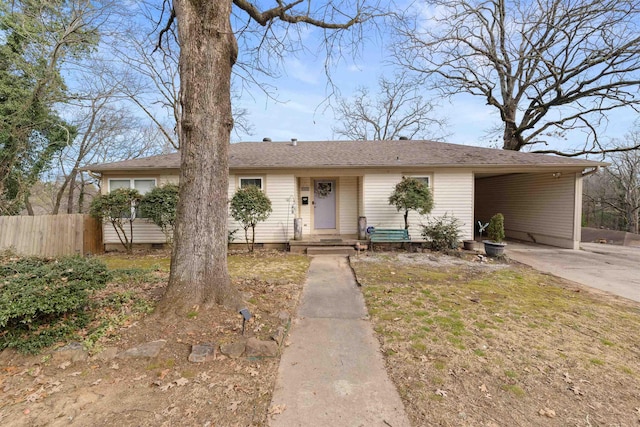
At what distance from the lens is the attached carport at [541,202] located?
9.15 meters

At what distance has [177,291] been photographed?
3406mm

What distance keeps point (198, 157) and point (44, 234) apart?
9.08m

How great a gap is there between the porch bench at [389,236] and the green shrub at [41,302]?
23.3 ft

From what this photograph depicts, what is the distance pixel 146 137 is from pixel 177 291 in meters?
22.0

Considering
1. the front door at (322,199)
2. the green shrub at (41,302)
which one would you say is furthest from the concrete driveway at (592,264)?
the green shrub at (41,302)

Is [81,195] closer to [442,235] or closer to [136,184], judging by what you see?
[136,184]

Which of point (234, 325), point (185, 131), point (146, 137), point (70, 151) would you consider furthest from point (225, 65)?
point (146, 137)

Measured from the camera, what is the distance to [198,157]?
3.43 m

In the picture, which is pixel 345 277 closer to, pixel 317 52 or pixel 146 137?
pixel 317 52

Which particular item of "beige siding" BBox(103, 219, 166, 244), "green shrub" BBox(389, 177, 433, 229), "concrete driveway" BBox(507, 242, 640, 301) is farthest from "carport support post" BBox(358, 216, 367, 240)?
"beige siding" BBox(103, 219, 166, 244)

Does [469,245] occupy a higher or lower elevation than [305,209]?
lower

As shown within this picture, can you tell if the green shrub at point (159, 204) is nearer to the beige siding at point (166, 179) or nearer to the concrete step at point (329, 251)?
the beige siding at point (166, 179)

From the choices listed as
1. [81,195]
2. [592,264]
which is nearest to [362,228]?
[592,264]

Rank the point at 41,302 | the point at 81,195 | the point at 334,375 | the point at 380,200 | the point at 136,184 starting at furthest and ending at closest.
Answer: the point at 81,195 < the point at 380,200 < the point at 136,184 < the point at 41,302 < the point at 334,375
